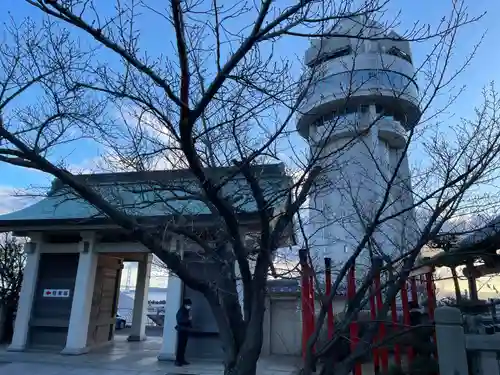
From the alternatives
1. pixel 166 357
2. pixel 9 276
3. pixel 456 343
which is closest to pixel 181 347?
pixel 166 357

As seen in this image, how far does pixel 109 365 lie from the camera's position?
8.63m

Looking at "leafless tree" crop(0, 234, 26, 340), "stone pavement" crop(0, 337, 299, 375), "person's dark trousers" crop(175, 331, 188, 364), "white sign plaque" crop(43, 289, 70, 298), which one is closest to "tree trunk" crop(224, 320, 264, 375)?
"stone pavement" crop(0, 337, 299, 375)

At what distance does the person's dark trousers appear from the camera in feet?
28.9

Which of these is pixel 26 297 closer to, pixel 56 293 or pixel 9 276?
pixel 56 293

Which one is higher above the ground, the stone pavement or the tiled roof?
the tiled roof

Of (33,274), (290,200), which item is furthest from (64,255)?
(290,200)

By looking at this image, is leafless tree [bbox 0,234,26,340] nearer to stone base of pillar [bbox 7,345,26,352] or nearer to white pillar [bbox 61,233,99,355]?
stone base of pillar [bbox 7,345,26,352]

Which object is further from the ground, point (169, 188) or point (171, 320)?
point (169, 188)

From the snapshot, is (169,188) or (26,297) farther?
(26,297)

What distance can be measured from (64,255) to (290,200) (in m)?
9.01

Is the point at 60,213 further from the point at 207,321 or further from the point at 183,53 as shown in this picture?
the point at 183,53

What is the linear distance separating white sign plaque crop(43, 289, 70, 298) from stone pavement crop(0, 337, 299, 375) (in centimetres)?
141

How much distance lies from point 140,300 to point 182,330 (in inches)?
178

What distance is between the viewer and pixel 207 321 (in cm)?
981
